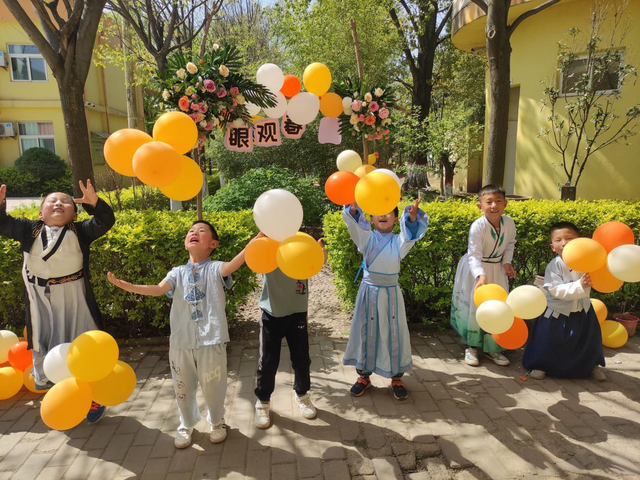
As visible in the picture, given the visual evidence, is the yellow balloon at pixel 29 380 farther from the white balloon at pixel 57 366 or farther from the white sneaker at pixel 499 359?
the white sneaker at pixel 499 359

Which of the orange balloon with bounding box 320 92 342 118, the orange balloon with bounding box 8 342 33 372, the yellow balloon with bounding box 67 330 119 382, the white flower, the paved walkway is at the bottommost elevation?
the paved walkway

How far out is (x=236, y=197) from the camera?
8.07 metres

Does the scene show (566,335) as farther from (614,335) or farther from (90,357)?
(90,357)

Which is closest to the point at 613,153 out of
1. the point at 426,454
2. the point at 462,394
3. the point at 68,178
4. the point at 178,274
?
the point at 462,394

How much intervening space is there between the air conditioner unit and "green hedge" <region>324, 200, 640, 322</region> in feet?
66.4

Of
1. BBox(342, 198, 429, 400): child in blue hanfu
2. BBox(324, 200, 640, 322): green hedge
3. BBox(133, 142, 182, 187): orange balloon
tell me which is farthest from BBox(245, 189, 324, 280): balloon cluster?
BBox(324, 200, 640, 322): green hedge

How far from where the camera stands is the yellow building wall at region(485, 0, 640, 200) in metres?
7.99

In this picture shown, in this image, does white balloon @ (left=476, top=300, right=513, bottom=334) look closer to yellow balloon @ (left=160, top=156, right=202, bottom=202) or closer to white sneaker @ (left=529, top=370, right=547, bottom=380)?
white sneaker @ (left=529, top=370, right=547, bottom=380)

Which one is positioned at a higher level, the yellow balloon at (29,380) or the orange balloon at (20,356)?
the orange balloon at (20,356)

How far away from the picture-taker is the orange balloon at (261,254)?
265 centimetres

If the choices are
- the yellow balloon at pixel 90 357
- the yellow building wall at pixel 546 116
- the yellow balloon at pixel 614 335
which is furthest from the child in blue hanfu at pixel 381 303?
the yellow building wall at pixel 546 116

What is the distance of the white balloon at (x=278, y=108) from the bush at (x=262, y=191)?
450 cm

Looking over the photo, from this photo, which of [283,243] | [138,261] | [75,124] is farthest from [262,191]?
[283,243]

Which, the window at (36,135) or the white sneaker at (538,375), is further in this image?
the window at (36,135)
